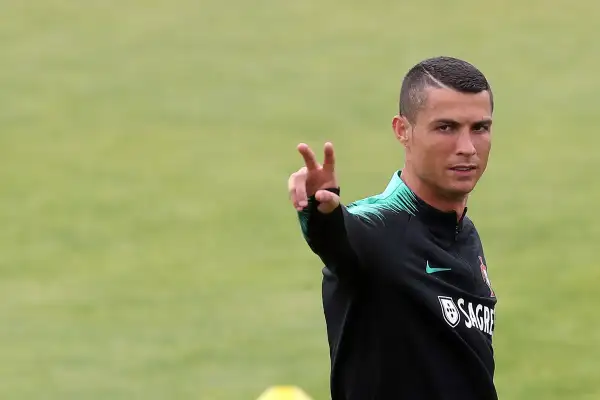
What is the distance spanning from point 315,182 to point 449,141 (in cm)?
60

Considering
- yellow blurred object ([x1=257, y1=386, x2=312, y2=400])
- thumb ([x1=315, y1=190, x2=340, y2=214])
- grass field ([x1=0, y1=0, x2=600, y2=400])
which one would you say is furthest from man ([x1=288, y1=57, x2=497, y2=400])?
grass field ([x1=0, y1=0, x2=600, y2=400])

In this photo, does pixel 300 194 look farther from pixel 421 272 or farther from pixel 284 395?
pixel 284 395

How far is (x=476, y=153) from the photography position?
3.80 m

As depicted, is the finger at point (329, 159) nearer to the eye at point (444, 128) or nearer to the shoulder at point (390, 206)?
the shoulder at point (390, 206)

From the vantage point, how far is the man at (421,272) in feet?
11.9

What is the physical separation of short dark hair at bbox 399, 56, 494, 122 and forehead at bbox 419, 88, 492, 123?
0.02 metres

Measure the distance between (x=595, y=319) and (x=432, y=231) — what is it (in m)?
5.38

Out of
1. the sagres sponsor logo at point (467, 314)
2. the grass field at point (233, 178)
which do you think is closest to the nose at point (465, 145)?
the sagres sponsor logo at point (467, 314)

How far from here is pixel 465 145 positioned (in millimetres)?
3775

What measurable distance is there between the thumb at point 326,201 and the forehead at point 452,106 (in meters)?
0.62

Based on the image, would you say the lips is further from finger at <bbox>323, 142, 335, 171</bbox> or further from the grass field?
the grass field

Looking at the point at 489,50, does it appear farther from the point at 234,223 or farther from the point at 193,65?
the point at 234,223

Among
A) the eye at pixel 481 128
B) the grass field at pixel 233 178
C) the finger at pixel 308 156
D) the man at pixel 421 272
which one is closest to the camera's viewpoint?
the finger at pixel 308 156

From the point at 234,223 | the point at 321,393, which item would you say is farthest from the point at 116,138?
the point at 321,393
